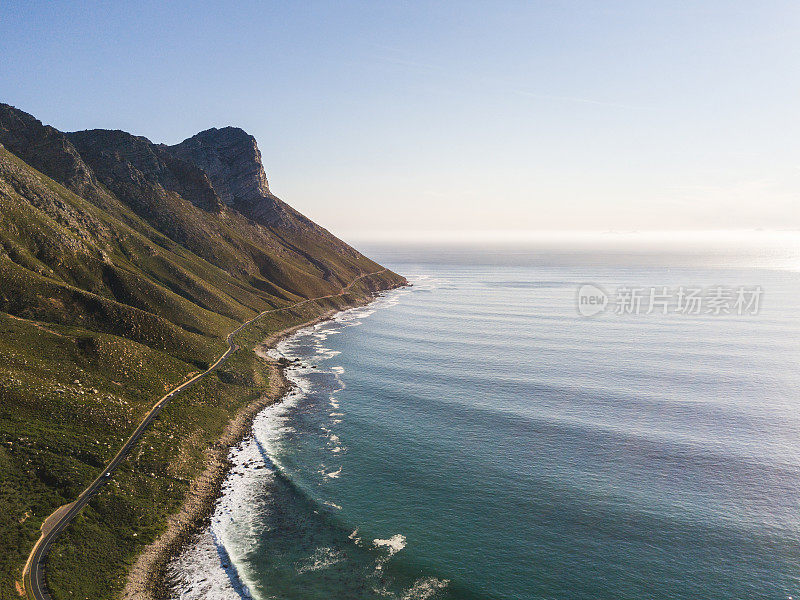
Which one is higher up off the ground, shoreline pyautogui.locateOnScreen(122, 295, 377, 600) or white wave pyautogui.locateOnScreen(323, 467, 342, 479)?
white wave pyautogui.locateOnScreen(323, 467, 342, 479)

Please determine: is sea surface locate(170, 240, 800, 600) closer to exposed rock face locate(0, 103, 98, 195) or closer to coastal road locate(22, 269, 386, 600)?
coastal road locate(22, 269, 386, 600)

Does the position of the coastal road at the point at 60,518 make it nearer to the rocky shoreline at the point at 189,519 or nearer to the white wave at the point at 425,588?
the rocky shoreline at the point at 189,519

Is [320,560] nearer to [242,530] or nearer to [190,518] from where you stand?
[242,530]

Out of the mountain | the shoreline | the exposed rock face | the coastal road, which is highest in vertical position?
the exposed rock face

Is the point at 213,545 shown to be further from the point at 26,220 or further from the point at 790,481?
the point at 26,220

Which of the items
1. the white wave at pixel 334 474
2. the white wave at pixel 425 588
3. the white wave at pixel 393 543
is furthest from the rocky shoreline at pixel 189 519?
the white wave at pixel 425 588

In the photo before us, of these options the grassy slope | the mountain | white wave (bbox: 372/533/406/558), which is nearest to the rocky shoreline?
the grassy slope
